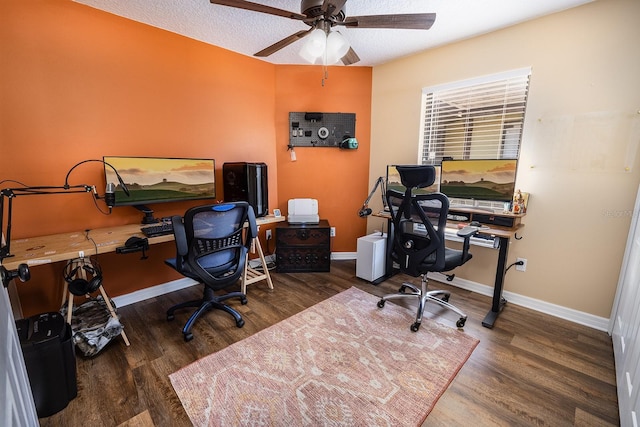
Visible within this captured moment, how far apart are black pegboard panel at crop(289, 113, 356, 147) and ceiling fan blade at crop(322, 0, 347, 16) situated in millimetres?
1711

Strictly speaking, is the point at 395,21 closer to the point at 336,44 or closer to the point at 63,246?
the point at 336,44

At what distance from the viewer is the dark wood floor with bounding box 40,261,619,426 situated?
4.44 feet

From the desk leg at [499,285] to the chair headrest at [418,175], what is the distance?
33.5 inches

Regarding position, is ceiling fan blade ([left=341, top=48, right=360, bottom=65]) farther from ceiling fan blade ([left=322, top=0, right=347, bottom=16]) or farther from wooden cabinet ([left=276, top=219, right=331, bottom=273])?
wooden cabinet ([left=276, top=219, right=331, bottom=273])

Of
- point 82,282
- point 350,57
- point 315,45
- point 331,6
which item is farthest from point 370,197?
point 82,282

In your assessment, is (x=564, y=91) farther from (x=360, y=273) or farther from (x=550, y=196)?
(x=360, y=273)

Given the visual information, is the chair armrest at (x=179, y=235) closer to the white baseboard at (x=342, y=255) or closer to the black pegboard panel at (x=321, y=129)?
the black pegboard panel at (x=321, y=129)

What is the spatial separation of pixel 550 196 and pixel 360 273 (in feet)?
6.03

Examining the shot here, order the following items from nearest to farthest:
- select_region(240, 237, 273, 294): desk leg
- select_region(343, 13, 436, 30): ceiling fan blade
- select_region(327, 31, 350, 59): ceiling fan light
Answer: select_region(343, 13, 436, 30): ceiling fan blade → select_region(327, 31, 350, 59): ceiling fan light → select_region(240, 237, 273, 294): desk leg

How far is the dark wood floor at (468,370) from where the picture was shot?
1.35 m

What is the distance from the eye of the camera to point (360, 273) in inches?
116

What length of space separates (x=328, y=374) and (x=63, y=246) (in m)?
1.90

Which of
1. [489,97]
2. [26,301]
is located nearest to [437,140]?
[489,97]

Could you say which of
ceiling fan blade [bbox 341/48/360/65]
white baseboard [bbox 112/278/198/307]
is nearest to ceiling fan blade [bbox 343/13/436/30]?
ceiling fan blade [bbox 341/48/360/65]
